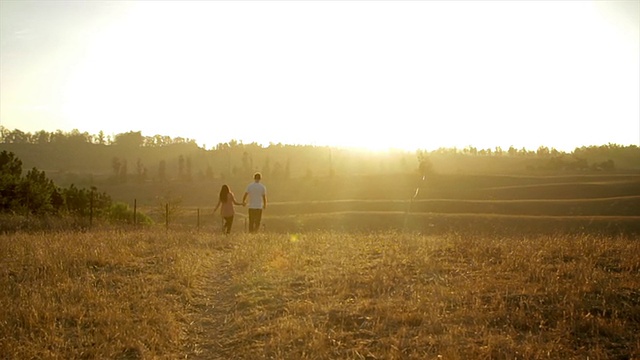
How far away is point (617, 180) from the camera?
8375 cm

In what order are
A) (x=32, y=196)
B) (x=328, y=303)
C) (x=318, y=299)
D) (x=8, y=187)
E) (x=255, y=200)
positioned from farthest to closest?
1. (x=32, y=196)
2. (x=8, y=187)
3. (x=255, y=200)
4. (x=318, y=299)
5. (x=328, y=303)

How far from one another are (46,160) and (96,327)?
181 m

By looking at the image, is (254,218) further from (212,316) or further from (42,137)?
(42,137)

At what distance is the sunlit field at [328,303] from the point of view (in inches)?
231

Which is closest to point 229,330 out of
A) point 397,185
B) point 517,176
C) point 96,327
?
point 96,327

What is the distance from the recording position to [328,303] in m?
7.56

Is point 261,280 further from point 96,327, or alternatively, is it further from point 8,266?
point 8,266

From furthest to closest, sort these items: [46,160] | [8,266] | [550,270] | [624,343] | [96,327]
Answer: [46,160]
[8,266]
[550,270]
[96,327]
[624,343]

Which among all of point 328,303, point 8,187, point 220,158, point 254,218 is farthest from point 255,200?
point 220,158

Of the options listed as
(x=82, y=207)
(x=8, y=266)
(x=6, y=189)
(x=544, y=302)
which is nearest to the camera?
(x=544, y=302)

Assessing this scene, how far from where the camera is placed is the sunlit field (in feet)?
19.2

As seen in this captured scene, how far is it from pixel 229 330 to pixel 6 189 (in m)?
22.2

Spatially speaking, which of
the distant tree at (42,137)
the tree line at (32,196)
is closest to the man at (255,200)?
the tree line at (32,196)

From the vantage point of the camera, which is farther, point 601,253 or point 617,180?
point 617,180
